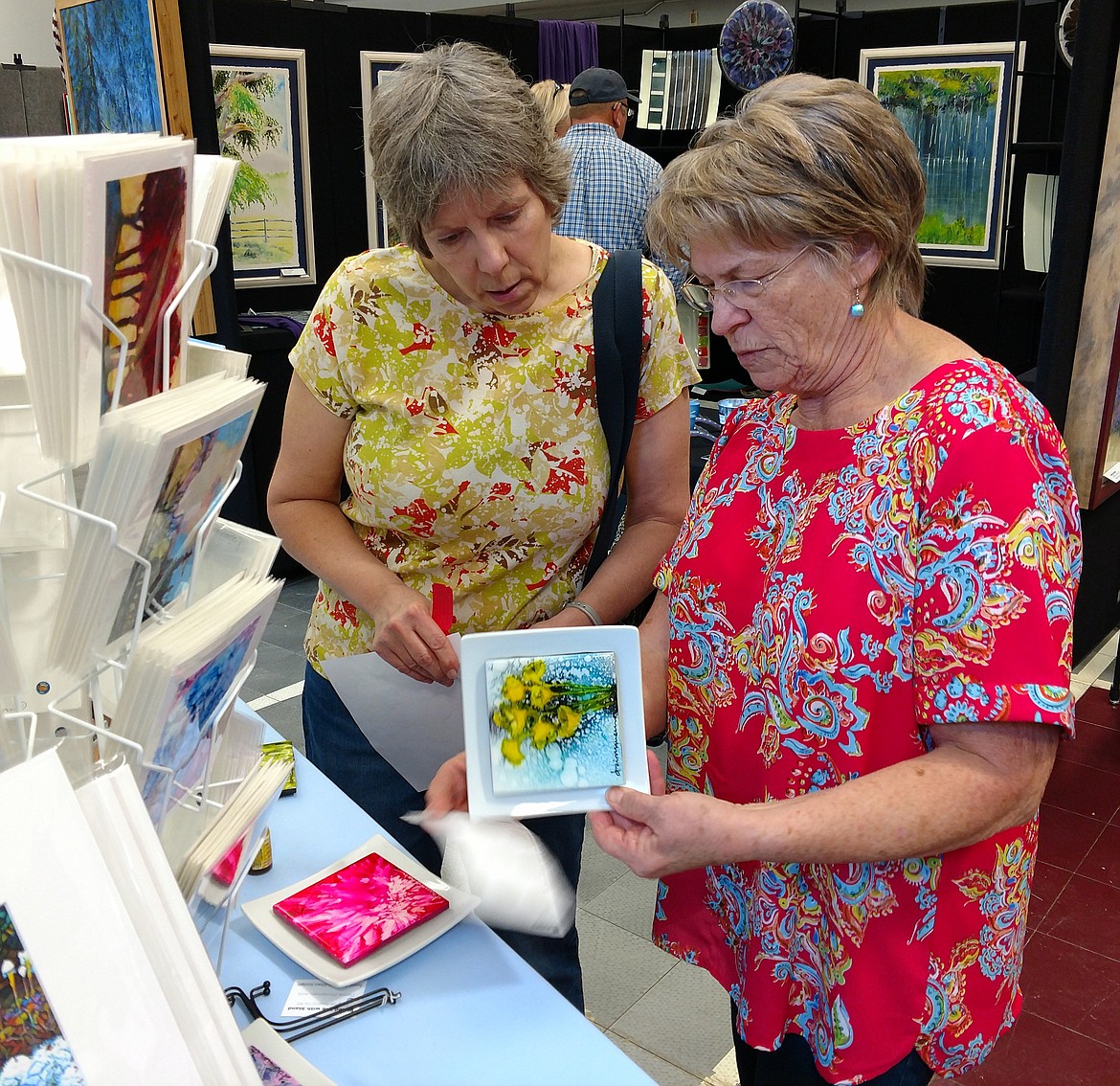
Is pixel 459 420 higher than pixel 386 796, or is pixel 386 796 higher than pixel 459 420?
pixel 459 420

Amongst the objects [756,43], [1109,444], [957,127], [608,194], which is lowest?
[1109,444]

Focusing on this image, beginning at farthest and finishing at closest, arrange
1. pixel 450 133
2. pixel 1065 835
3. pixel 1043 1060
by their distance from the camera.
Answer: pixel 1065 835 → pixel 1043 1060 → pixel 450 133

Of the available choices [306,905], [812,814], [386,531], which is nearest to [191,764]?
[306,905]

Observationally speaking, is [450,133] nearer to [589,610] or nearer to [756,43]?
[589,610]

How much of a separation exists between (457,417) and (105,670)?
2.38 feet

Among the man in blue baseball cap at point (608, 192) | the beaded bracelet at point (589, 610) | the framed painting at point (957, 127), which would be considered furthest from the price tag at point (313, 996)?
the framed painting at point (957, 127)

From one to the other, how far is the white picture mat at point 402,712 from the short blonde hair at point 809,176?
2.11ft

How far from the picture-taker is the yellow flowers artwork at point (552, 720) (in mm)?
1171

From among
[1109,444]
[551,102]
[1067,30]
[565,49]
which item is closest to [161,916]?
[551,102]

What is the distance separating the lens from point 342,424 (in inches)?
58.2

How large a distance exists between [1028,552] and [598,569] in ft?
2.39

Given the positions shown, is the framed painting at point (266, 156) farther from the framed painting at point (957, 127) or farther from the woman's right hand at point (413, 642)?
the woman's right hand at point (413, 642)

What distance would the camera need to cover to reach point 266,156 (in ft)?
16.8

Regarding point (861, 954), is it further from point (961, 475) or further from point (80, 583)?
point (80, 583)
